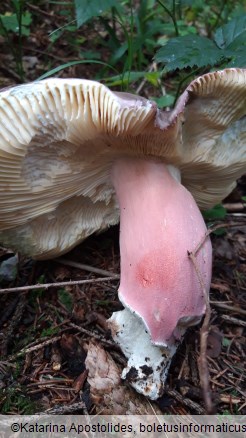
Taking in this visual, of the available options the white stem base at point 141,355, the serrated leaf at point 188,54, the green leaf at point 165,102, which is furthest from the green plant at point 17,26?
the white stem base at point 141,355

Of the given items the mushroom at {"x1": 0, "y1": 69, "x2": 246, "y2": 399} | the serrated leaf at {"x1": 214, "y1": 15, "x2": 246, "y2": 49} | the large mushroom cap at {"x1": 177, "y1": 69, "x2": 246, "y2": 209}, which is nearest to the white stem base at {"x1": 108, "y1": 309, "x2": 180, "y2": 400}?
the mushroom at {"x1": 0, "y1": 69, "x2": 246, "y2": 399}

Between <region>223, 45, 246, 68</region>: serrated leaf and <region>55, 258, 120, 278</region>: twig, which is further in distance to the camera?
<region>55, 258, 120, 278</region>: twig

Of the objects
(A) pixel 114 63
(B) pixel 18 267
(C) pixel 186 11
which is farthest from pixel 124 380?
(C) pixel 186 11

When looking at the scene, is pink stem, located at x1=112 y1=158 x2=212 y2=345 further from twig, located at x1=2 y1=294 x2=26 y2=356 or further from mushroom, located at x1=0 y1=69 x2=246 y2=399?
twig, located at x1=2 y1=294 x2=26 y2=356

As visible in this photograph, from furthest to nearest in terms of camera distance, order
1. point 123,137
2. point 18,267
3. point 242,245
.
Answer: point 242,245 → point 18,267 → point 123,137

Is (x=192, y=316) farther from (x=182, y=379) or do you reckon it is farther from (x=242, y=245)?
(x=242, y=245)

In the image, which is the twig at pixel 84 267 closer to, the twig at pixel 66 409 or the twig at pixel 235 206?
the twig at pixel 66 409
